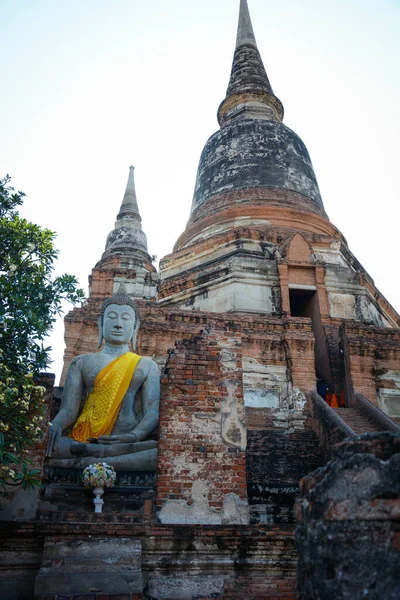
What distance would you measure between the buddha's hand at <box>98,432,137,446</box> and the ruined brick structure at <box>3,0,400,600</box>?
0.41m

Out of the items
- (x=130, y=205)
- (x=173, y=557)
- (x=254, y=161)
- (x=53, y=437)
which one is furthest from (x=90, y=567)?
(x=130, y=205)

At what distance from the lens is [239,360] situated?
6.27m

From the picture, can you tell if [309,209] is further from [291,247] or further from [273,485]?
[273,485]

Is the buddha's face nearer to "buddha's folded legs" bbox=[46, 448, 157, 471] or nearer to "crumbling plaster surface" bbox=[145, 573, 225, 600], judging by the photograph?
"buddha's folded legs" bbox=[46, 448, 157, 471]

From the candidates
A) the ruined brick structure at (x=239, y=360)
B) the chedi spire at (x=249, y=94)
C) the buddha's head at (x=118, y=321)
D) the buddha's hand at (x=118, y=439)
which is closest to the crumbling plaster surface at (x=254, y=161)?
the ruined brick structure at (x=239, y=360)

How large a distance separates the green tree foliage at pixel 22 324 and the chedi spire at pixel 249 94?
50.4 feet

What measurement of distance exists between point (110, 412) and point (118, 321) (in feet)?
5.21

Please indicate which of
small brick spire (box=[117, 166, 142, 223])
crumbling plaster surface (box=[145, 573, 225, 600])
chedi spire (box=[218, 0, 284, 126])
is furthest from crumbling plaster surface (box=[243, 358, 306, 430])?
small brick spire (box=[117, 166, 142, 223])

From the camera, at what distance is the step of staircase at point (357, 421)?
364 inches

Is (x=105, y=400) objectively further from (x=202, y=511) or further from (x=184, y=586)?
(x=184, y=586)

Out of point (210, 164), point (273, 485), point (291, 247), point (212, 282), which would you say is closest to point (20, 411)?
point (273, 485)

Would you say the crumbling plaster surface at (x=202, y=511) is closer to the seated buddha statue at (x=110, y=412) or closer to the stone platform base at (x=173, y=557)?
the stone platform base at (x=173, y=557)

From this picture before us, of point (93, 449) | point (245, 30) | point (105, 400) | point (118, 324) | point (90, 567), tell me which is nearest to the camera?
point (90, 567)

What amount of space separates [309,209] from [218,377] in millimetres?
12074
